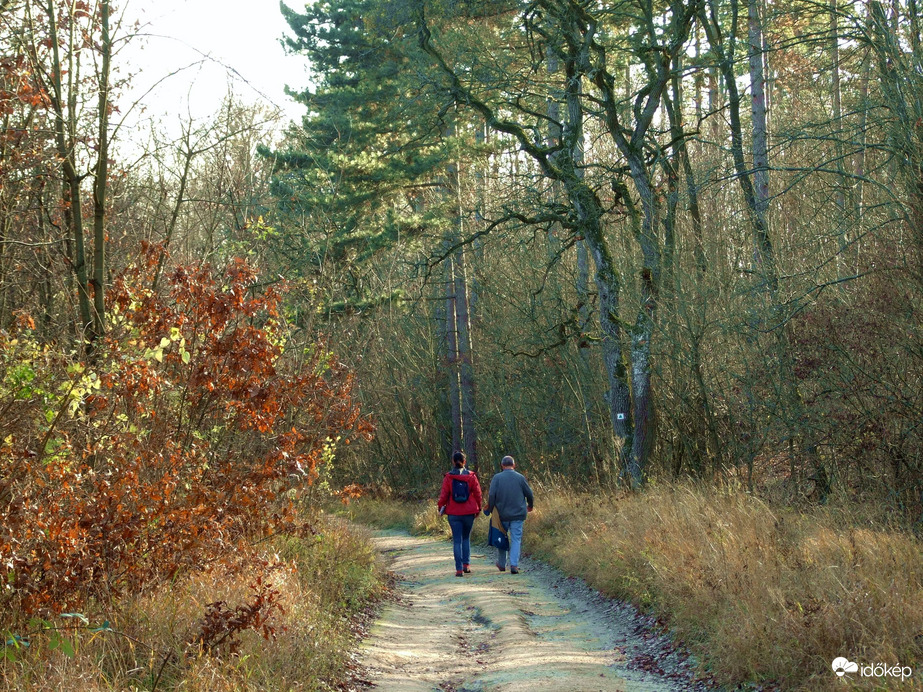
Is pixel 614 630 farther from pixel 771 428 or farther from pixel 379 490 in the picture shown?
pixel 379 490

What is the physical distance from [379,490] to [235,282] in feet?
70.8

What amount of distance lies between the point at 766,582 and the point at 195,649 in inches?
197

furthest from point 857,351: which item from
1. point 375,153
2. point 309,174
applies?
point 375,153

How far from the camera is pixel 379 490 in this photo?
28562 millimetres

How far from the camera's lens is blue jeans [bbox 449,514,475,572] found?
45.8 ft

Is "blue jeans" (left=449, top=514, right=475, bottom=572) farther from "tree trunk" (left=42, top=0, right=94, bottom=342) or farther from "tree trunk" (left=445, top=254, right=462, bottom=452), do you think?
"tree trunk" (left=445, top=254, right=462, bottom=452)

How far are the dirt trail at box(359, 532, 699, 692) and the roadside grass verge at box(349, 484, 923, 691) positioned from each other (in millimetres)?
363

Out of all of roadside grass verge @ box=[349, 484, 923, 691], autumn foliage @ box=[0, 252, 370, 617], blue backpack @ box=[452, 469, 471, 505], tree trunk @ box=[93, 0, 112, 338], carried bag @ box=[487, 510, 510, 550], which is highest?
tree trunk @ box=[93, 0, 112, 338]

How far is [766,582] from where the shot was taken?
7852 millimetres

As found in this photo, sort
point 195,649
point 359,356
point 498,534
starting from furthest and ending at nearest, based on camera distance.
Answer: point 359,356, point 498,534, point 195,649

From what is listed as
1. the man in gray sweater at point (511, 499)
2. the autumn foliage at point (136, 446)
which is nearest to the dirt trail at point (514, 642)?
the man in gray sweater at point (511, 499)

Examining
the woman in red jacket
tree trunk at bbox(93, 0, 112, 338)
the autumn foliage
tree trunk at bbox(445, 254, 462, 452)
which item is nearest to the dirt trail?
the woman in red jacket

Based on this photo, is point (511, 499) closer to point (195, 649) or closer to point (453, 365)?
point (195, 649)

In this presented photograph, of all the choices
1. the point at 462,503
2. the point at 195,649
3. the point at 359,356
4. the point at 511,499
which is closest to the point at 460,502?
the point at 462,503
